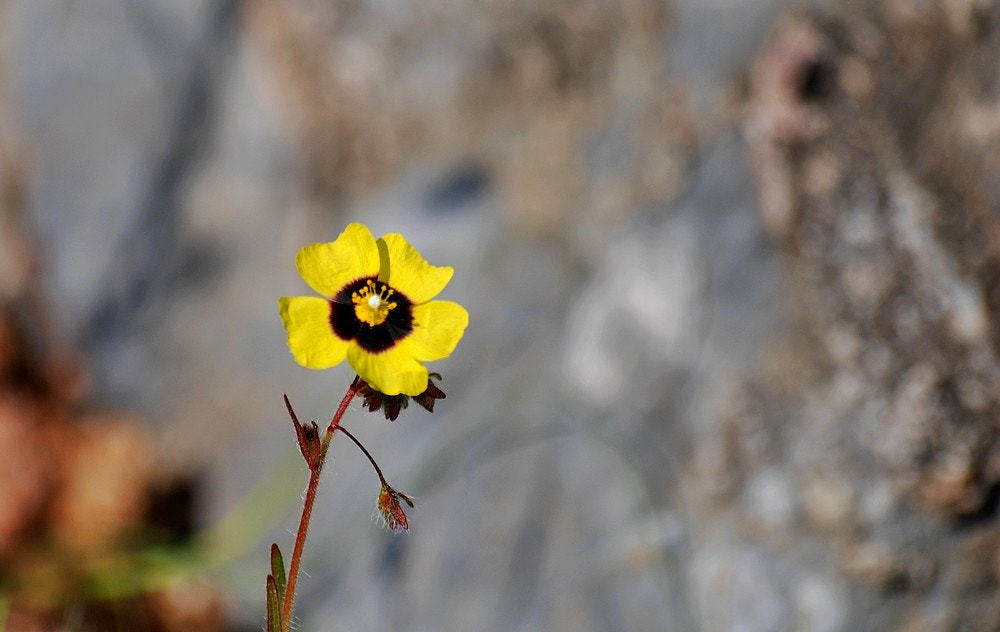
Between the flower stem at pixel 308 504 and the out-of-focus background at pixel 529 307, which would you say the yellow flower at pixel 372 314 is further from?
the out-of-focus background at pixel 529 307

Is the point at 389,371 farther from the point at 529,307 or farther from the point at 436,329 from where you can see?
the point at 529,307

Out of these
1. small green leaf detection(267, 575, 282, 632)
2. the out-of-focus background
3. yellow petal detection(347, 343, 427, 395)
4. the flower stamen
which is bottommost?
small green leaf detection(267, 575, 282, 632)

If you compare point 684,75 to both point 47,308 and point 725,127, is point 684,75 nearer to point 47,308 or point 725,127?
point 725,127

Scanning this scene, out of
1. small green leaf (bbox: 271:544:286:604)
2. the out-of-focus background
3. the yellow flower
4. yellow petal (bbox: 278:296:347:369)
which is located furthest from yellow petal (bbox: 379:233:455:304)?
the out-of-focus background

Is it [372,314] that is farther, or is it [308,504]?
[372,314]

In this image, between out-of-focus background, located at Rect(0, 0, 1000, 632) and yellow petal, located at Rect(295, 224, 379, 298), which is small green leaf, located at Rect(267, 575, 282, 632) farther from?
out-of-focus background, located at Rect(0, 0, 1000, 632)

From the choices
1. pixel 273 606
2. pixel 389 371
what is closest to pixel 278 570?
pixel 273 606

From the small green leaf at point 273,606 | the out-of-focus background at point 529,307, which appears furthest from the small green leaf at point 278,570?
the out-of-focus background at point 529,307
